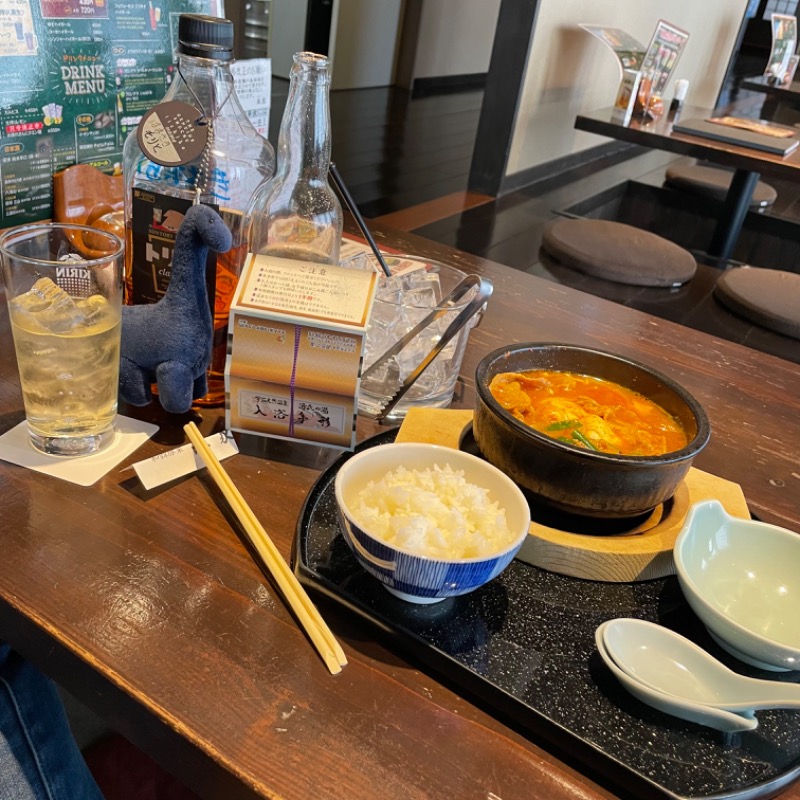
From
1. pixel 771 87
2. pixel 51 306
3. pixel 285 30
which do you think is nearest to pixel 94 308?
pixel 51 306

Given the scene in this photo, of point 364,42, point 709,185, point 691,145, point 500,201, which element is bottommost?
point 500,201

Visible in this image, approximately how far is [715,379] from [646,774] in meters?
0.75

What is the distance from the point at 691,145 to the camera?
9.84 ft

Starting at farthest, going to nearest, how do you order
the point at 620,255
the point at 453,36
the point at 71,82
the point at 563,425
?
the point at 453,36 → the point at 620,255 → the point at 71,82 → the point at 563,425

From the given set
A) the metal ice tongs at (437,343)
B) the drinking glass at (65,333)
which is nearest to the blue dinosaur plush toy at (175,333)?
the drinking glass at (65,333)

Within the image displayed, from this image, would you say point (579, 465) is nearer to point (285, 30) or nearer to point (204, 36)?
point (204, 36)

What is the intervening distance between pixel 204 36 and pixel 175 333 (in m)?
0.31

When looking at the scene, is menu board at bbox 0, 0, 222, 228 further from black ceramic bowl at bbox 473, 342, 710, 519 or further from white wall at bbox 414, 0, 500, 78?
white wall at bbox 414, 0, 500, 78

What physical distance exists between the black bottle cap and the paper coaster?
16.2 inches

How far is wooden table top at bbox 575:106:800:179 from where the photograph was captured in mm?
2893

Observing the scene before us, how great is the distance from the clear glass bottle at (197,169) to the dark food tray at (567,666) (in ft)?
1.12

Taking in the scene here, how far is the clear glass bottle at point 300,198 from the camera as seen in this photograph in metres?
0.87

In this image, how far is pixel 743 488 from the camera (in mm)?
869

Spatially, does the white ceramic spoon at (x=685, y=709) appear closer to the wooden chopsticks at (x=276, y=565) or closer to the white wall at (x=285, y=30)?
the wooden chopsticks at (x=276, y=565)
